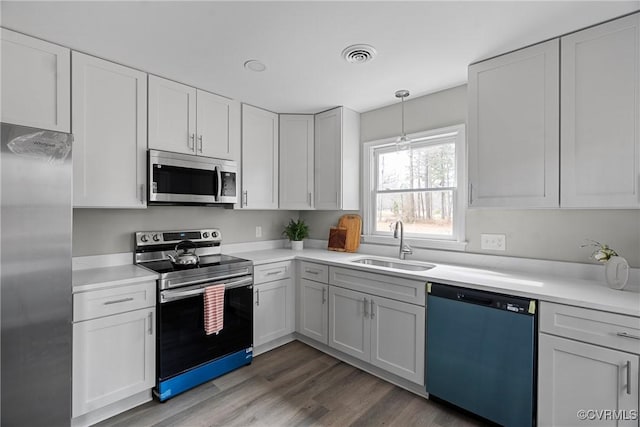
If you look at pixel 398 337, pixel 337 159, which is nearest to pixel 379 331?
pixel 398 337

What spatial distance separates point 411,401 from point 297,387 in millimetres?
832

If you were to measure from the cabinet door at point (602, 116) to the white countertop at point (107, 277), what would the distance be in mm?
2771

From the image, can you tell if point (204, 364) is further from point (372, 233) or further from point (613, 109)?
point (613, 109)

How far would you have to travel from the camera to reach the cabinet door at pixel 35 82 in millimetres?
1744

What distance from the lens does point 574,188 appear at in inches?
70.3

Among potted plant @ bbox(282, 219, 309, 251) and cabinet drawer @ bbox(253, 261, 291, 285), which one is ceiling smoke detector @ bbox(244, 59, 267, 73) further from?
→ potted plant @ bbox(282, 219, 309, 251)

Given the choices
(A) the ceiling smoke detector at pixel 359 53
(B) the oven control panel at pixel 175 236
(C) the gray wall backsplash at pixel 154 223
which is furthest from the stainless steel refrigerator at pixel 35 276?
(A) the ceiling smoke detector at pixel 359 53

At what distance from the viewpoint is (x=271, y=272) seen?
2807mm

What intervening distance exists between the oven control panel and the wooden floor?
3.95 feet

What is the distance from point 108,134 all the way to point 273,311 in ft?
6.42

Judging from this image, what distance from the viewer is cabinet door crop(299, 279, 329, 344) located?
9.03ft

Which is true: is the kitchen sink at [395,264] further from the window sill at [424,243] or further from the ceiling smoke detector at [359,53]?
the ceiling smoke detector at [359,53]

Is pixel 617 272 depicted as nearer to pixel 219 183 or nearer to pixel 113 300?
pixel 219 183

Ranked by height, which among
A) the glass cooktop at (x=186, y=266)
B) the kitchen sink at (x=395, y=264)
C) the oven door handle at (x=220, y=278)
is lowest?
the oven door handle at (x=220, y=278)
